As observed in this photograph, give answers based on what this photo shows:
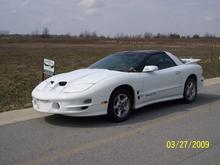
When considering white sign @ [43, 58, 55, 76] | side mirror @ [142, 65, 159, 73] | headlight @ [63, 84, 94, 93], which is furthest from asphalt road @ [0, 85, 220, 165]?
white sign @ [43, 58, 55, 76]

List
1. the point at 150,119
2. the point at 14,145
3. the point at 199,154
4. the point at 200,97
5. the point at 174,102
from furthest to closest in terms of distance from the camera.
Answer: the point at 200,97 → the point at 174,102 → the point at 150,119 → the point at 14,145 → the point at 199,154

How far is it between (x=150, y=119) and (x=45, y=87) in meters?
2.07

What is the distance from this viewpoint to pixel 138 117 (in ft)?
25.5

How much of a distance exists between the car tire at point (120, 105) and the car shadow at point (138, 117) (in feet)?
0.38

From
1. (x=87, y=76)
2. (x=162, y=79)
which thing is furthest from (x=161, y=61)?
(x=87, y=76)

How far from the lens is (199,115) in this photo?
26.1 ft

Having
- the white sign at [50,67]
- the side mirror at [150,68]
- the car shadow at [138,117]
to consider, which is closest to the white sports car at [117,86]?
the side mirror at [150,68]

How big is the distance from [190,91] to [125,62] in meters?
2.05

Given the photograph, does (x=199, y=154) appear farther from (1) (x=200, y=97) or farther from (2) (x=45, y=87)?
(1) (x=200, y=97)

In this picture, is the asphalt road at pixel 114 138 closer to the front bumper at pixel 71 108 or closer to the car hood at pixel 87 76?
the front bumper at pixel 71 108

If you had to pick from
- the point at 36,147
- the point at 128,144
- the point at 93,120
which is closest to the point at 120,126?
the point at 93,120

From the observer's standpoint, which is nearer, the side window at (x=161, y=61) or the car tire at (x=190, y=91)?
the side window at (x=161, y=61)

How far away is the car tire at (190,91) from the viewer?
925 cm

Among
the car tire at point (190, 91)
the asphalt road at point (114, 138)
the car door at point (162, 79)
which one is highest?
the car door at point (162, 79)
